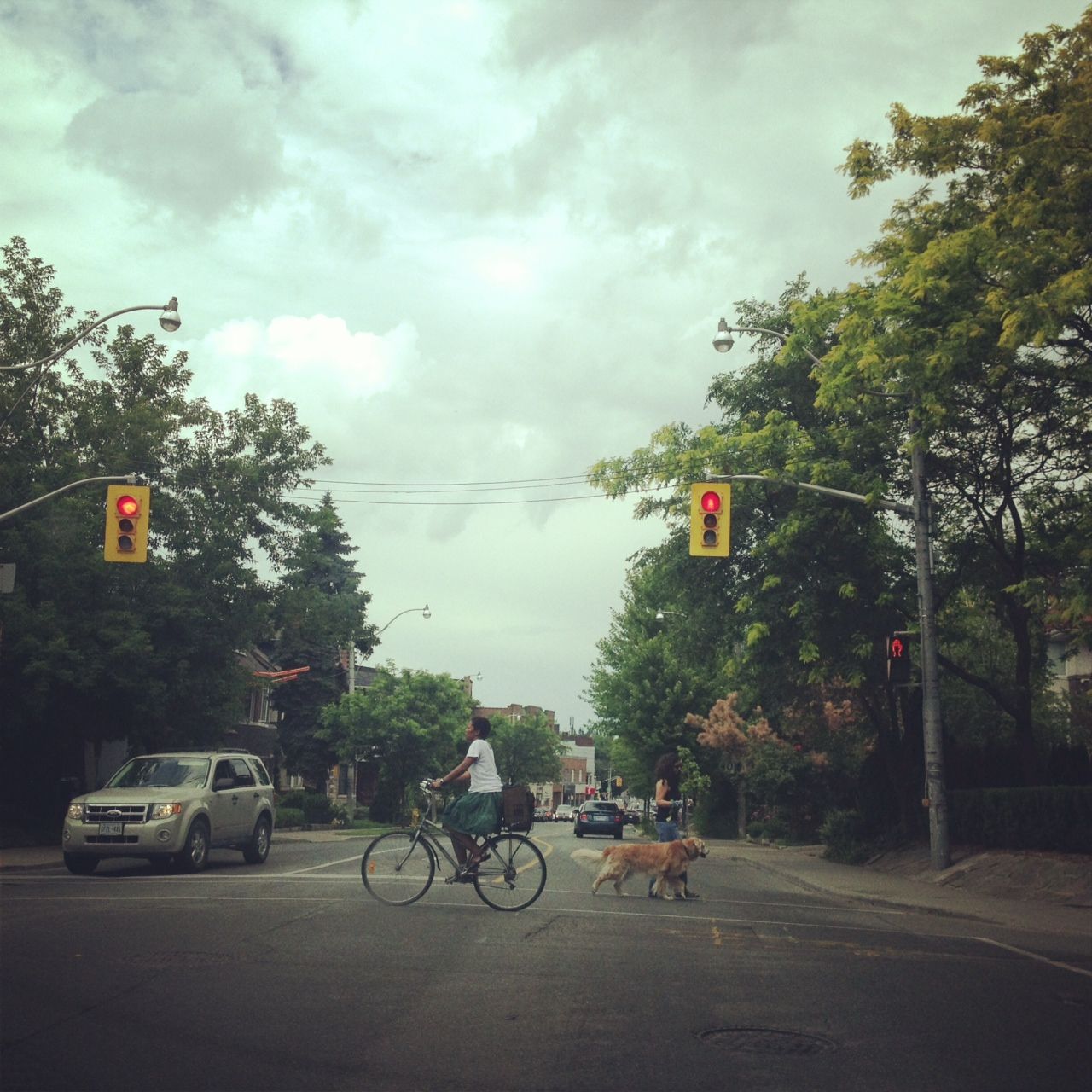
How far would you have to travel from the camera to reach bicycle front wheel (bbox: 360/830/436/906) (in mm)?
12586

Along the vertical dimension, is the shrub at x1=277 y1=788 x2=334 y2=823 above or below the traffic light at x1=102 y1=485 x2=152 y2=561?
below

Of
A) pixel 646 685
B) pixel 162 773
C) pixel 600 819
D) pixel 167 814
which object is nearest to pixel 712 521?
pixel 167 814

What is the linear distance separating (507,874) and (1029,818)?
10.6 metres

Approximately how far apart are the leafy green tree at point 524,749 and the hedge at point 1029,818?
86.5m

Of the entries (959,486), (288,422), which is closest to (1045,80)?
(959,486)

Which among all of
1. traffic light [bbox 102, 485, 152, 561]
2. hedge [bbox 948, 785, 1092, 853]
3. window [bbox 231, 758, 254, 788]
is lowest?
hedge [bbox 948, 785, 1092, 853]

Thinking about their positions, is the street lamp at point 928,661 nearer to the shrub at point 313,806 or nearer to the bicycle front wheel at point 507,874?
the bicycle front wheel at point 507,874

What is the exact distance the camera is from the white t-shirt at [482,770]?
1259cm

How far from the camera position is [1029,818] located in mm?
19391

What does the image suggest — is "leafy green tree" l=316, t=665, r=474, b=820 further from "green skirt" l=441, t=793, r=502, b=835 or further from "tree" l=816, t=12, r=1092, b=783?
"green skirt" l=441, t=793, r=502, b=835

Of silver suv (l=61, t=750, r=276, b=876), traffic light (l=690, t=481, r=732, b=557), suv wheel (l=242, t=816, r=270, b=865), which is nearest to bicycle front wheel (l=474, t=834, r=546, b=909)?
silver suv (l=61, t=750, r=276, b=876)

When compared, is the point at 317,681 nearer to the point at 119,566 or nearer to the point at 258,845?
the point at 119,566

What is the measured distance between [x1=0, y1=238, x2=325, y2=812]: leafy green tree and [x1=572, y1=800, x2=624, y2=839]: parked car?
16.4 metres

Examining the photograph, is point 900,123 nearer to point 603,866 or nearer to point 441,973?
point 603,866
